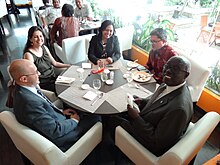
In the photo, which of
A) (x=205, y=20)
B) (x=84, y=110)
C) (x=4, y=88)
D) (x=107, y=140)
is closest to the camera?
(x=84, y=110)

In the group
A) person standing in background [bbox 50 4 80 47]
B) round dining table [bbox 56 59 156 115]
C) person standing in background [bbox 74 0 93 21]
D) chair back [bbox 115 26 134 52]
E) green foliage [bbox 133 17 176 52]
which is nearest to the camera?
round dining table [bbox 56 59 156 115]

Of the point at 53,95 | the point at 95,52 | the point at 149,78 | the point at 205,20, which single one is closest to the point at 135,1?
the point at 205,20

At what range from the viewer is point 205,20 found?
291 centimetres

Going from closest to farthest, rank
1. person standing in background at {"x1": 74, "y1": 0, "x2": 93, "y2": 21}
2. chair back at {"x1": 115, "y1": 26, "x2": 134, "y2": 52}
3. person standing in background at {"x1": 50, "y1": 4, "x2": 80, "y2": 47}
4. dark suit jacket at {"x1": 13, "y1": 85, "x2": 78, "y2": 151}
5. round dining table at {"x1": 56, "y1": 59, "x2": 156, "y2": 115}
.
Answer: dark suit jacket at {"x1": 13, "y1": 85, "x2": 78, "y2": 151} → round dining table at {"x1": 56, "y1": 59, "x2": 156, "y2": 115} → person standing in background at {"x1": 50, "y1": 4, "x2": 80, "y2": 47} → chair back at {"x1": 115, "y1": 26, "x2": 134, "y2": 52} → person standing in background at {"x1": 74, "y1": 0, "x2": 93, "y2": 21}

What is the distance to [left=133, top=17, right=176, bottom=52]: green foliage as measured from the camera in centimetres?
332

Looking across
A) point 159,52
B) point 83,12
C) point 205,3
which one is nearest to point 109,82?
point 159,52

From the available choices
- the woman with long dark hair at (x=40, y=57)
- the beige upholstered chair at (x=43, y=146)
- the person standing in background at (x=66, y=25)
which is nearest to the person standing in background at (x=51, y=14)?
the person standing in background at (x=66, y=25)

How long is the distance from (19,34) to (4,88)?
117 inches

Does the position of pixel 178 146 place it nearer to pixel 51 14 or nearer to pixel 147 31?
pixel 147 31

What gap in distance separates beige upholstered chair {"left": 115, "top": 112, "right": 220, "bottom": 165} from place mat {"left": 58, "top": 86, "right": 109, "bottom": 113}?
0.33 m

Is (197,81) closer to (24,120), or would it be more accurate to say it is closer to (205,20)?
(205,20)

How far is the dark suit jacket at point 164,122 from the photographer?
1400mm

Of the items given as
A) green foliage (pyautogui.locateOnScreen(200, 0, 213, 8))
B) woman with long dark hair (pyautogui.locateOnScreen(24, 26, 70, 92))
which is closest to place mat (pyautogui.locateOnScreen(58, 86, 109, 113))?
woman with long dark hair (pyautogui.locateOnScreen(24, 26, 70, 92))

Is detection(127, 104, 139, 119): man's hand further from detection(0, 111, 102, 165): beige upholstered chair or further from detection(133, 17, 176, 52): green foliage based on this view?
detection(133, 17, 176, 52): green foliage
